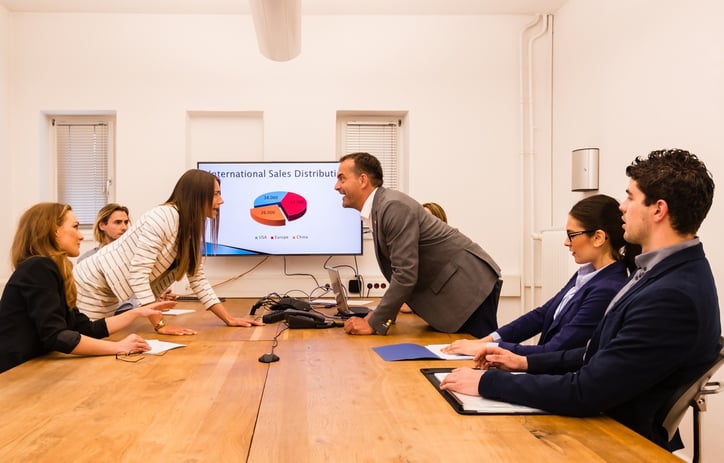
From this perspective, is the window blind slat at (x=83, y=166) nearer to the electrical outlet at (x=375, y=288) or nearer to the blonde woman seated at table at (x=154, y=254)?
the blonde woman seated at table at (x=154, y=254)

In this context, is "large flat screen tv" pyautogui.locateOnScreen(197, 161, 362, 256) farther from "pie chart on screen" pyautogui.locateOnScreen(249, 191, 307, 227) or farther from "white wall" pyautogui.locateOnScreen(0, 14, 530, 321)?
"white wall" pyautogui.locateOnScreen(0, 14, 530, 321)

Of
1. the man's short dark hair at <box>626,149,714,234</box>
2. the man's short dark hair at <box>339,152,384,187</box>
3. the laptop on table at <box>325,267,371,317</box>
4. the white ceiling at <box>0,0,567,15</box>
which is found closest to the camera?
the man's short dark hair at <box>626,149,714,234</box>

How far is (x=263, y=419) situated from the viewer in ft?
3.92

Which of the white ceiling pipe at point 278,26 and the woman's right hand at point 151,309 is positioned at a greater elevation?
the white ceiling pipe at point 278,26

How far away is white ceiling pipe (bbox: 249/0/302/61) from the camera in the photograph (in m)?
2.69

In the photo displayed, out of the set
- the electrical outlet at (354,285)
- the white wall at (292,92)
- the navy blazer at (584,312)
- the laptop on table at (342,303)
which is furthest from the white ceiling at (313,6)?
the navy blazer at (584,312)

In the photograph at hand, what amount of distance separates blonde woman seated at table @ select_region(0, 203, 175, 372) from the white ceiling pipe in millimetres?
1397

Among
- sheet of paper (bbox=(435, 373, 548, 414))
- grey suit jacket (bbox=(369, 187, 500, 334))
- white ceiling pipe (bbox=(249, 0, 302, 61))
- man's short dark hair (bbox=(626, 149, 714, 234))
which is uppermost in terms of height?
white ceiling pipe (bbox=(249, 0, 302, 61))

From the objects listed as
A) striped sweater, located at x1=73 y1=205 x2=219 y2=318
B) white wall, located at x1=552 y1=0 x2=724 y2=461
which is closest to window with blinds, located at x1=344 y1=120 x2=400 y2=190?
white wall, located at x1=552 y1=0 x2=724 y2=461

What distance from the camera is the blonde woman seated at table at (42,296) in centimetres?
176

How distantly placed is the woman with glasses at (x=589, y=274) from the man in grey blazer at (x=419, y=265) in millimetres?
411

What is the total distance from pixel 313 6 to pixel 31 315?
9.77ft

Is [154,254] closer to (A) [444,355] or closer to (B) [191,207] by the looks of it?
(B) [191,207]

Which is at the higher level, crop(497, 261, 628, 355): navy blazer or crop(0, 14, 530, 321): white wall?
crop(0, 14, 530, 321): white wall
